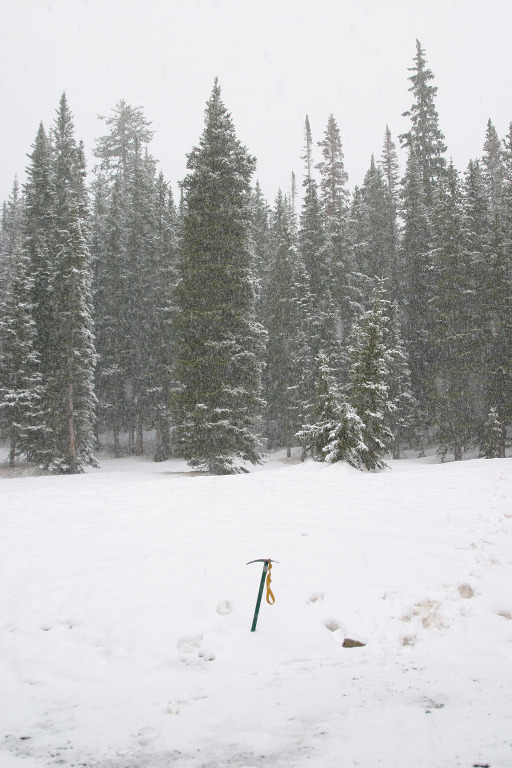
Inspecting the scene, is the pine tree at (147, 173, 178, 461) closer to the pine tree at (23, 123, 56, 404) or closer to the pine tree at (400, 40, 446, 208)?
the pine tree at (23, 123, 56, 404)

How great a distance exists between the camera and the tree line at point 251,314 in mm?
19516

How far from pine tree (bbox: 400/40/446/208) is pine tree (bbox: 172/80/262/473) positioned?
26456 millimetres

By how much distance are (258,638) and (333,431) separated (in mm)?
10529

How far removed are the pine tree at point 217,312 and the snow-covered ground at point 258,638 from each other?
29.0ft

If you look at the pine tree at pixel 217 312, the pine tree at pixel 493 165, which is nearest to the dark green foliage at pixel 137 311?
the pine tree at pixel 217 312

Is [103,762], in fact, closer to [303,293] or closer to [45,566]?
[45,566]

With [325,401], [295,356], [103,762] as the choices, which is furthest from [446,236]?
[103,762]

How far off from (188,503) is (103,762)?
7.46 metres

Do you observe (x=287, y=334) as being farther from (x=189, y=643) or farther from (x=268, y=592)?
(x=189, y=643)

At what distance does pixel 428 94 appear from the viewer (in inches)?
1668

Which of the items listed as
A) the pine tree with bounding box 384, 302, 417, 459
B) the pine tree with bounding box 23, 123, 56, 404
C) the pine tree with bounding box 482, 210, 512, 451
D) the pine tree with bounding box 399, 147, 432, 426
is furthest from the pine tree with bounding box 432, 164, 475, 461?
the pine tree with bounding box 23, 123, 56, 404

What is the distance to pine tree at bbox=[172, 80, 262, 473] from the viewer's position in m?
19.2

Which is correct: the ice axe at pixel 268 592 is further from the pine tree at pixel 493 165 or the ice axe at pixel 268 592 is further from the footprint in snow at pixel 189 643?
the pine tree at pixel 493 165

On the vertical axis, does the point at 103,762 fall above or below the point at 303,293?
below
